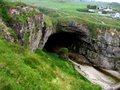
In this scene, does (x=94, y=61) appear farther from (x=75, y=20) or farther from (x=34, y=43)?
(x=34, y=43)

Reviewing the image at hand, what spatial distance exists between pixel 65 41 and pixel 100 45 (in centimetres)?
1056

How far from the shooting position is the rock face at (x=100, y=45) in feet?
235

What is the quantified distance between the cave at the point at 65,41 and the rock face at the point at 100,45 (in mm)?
1235

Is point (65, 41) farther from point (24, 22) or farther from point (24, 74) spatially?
point (24, 74)

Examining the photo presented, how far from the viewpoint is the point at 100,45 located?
240 ft

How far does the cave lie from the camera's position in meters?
75.1

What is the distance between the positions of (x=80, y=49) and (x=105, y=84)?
22.4 meters

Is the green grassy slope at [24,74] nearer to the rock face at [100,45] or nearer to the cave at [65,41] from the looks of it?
the rock face at [100,45]

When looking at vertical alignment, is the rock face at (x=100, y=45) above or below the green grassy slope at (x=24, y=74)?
below

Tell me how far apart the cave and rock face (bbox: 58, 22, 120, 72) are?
1.24 m

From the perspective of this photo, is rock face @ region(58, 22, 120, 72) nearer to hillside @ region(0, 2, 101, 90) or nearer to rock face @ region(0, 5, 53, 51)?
rock face @ region(0, 5, 53, 51)

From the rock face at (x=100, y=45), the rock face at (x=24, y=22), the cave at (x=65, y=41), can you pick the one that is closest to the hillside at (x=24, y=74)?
the rock face at (x=24, y=22)

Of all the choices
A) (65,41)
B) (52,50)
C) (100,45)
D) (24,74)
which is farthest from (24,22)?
(65,41)

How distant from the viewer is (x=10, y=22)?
1596 inches
